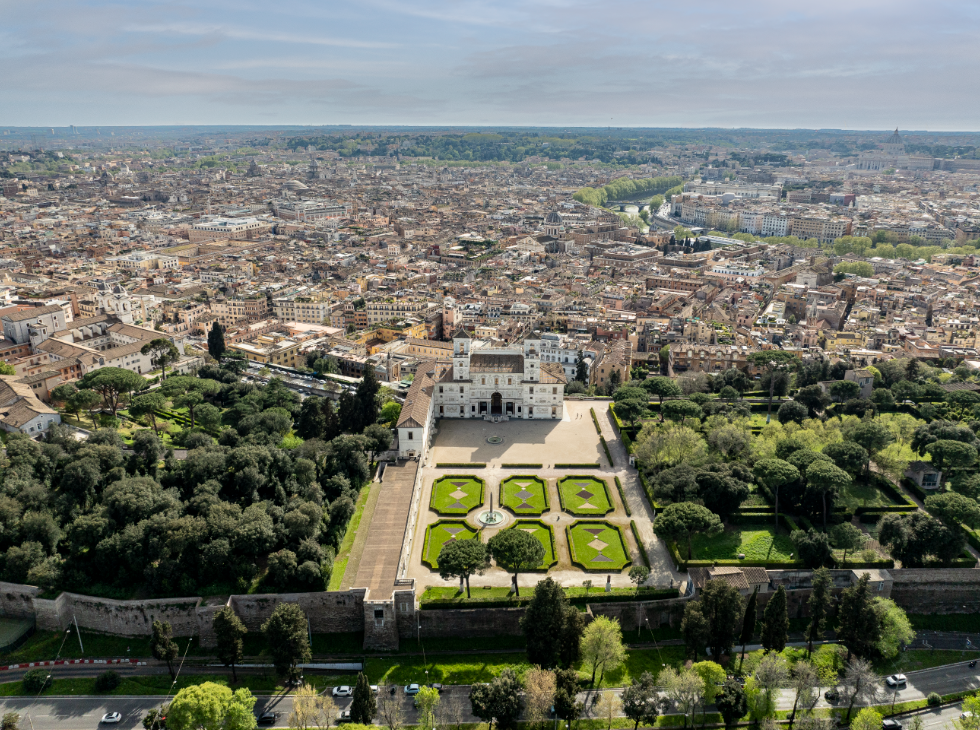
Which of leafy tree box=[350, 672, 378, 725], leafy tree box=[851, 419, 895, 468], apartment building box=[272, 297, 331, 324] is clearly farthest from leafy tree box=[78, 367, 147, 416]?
leafy tree box=[851, 419, 895, 468]

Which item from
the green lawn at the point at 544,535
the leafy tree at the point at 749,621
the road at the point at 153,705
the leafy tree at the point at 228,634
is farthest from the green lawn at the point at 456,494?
the leafy tree at the point at 749,621

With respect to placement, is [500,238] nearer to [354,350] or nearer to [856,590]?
[354,350]

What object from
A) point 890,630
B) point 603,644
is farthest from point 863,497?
point 603,644

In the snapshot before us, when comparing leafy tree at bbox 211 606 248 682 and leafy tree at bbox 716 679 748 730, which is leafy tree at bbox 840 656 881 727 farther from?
leafy tree at bbox 211 606 248 682

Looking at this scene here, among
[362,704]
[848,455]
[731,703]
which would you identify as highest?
[848,455]

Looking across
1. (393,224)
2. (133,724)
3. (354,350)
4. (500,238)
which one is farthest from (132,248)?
(133,724)

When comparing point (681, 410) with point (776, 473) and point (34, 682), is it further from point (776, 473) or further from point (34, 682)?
point (34, 682)
